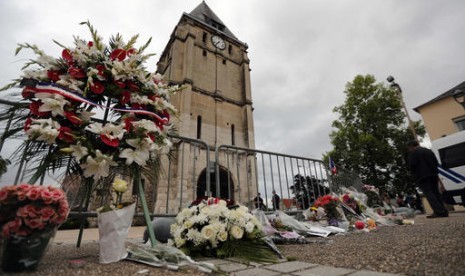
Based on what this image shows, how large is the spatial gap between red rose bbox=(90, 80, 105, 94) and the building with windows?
18.9m

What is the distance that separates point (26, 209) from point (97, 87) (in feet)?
3.44

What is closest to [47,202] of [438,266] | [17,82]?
[17,82]

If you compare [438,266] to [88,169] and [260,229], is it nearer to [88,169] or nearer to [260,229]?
[260,229]

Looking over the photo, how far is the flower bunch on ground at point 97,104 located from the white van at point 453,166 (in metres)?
10.4

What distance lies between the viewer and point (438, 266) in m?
1.26

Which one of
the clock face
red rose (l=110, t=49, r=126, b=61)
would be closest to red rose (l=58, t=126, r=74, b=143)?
red rose (l=110, t=49, r=126, b=61)

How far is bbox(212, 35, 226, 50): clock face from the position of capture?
65.0 ft

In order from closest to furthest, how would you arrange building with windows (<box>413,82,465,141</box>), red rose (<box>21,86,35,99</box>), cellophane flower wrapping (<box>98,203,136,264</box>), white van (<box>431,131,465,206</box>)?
1. cellophane flower wrapping (<box>98,203,136,264</box>)
2. red rose (<box>21,86,35,99</box>)
3. white van (<box>431,131,465,206</box>)
4. building with windows (<box>413,82,465,141</box>)

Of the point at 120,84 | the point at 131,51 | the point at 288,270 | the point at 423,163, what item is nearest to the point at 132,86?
the point at 120,84

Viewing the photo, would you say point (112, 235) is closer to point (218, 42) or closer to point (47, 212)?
point (47, 212)

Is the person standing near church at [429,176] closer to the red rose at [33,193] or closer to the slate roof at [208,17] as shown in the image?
the red rose at [33,193]

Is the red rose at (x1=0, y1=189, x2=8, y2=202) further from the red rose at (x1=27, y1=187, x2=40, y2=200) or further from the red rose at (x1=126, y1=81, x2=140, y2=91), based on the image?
the red rose at (x1=126, y1=81, x2=140, y2=91)

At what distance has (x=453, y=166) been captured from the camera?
8.40 meters

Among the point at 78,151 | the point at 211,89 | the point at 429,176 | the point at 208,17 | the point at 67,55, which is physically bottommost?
the point at 78,151
